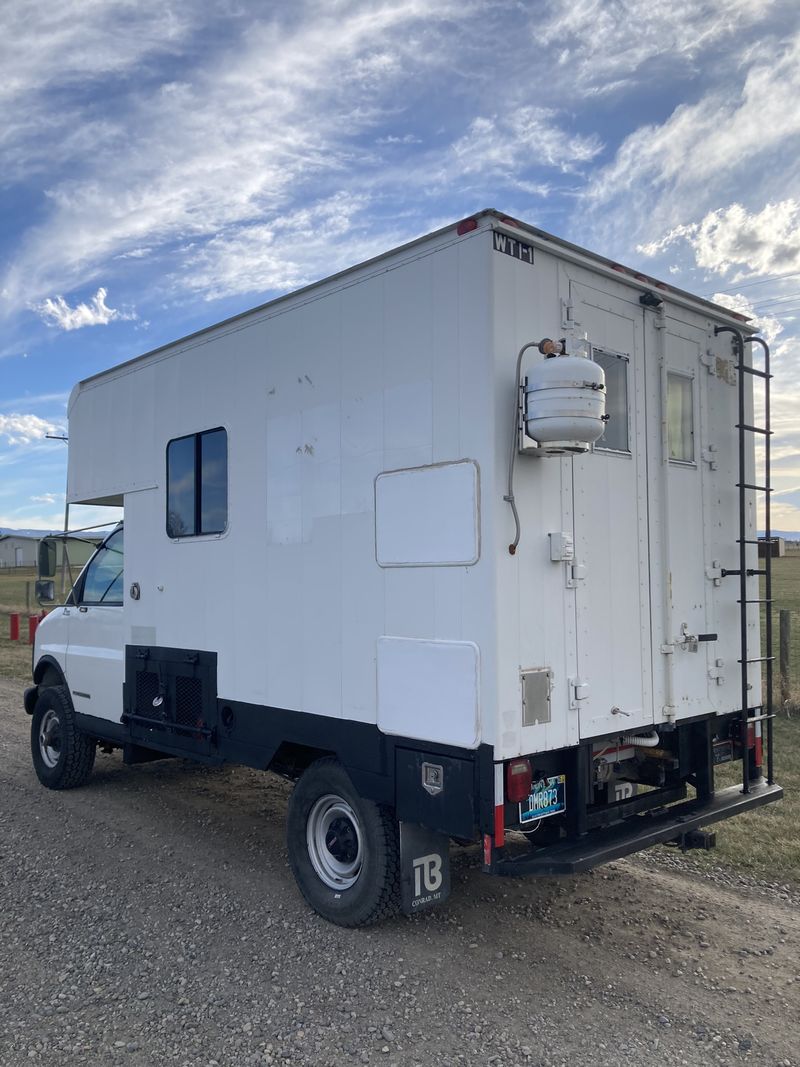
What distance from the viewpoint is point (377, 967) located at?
12.8 ft

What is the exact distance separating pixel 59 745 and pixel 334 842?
337 cm

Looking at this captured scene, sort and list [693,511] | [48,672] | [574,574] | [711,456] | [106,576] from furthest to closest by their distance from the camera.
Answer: [48,672] < [106,576] < [711,456] < [693,511] < [574,574]

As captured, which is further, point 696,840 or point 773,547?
point 773,547

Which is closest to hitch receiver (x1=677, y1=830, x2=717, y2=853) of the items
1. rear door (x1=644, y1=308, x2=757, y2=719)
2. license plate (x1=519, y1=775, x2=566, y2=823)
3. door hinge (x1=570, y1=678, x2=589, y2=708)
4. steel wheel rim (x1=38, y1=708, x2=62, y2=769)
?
rear door (x1=644, y1=308, x2=757, y2=719)

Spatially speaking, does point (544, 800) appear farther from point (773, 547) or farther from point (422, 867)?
point (773, 547)

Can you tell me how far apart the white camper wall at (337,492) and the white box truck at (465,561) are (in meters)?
0.01

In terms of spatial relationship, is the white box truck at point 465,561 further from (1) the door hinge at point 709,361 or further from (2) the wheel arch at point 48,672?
(2) the wheel arch at point 48,672

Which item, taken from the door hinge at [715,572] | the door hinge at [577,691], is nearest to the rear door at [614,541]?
the door hinge at [577,691]

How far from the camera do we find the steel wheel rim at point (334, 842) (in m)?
4.35

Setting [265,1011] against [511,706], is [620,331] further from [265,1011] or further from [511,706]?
[265,1011]

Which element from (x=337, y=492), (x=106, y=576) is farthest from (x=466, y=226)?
(x=106, y=576)

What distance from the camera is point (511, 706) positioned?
3627mm

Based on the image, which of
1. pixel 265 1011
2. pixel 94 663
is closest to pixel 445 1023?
pixel 265 1011

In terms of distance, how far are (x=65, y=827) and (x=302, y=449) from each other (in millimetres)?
3330
